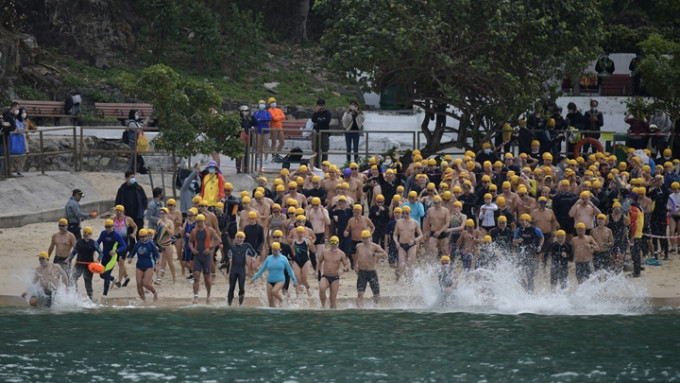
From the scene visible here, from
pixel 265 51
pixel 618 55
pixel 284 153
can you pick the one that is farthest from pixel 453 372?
pixel 265 51

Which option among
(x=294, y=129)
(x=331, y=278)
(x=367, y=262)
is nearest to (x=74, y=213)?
(x=331, y=278)

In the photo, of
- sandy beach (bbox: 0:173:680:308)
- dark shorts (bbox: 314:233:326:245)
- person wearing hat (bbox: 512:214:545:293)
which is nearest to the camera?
person wearing hat (bbox: 512:214:545:293)

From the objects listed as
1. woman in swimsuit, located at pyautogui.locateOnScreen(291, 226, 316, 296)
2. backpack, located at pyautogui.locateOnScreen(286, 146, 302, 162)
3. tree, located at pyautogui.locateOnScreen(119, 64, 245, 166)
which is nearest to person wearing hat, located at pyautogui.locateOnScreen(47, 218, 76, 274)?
woman in swimsuit, located at pyautogui.locateOnScreen(291, 226, 316, 296)

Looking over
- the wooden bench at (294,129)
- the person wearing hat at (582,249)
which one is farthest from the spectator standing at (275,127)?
the person wearing hat at (582,249)

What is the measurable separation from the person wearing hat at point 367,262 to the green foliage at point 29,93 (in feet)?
58.3

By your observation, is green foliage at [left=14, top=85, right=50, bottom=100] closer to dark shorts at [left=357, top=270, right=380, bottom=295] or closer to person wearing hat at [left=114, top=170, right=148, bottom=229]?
person wearing hat at [left=114, top=170, right=148, bottom=229]

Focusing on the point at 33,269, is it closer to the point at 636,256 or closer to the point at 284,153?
the point at 284,153

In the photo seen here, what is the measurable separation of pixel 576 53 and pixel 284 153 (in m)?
7.68

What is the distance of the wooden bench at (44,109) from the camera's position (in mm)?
37938

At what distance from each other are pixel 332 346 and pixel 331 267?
5.01 feet

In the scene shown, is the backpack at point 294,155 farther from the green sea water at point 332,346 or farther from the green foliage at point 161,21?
the green foliage at point 161,21

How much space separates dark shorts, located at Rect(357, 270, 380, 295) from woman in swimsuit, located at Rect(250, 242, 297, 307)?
1381 mm

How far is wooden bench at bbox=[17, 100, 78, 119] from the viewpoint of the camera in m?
37.9

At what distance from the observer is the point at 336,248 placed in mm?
25391
